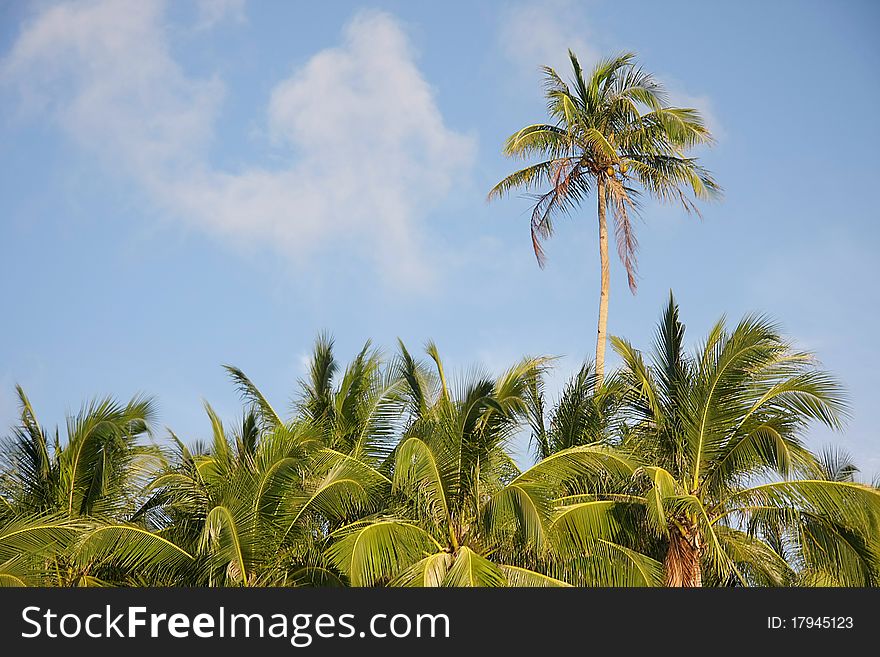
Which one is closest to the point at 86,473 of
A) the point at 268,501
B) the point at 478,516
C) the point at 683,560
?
the point at 268,501

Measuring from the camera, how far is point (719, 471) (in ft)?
47.6

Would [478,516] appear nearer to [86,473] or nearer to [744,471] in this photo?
[744,471]

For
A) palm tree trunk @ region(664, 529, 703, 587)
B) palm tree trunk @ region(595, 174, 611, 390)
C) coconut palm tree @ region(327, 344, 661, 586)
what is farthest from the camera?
palm tree trunk @ region(595, 174, 611, 390)

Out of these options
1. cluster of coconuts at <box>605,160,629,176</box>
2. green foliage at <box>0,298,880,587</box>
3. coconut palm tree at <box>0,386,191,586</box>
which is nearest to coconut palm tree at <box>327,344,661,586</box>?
green foliage at <box>0,298,880,587</box>

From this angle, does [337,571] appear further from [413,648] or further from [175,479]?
[413,648]

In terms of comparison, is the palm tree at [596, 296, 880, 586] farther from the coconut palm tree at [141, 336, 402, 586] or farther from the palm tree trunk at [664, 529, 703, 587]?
the coconut palm tree at [141, 336, 402, 586]

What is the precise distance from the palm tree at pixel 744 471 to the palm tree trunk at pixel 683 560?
0.05ft

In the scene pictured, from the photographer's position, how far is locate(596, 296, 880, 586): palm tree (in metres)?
13.8

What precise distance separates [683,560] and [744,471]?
64.2 inches

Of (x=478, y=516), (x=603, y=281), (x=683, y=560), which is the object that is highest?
(x=603, y=281)

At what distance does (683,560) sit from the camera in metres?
14.2

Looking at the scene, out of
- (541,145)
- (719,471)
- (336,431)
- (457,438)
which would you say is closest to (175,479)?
(336,431)

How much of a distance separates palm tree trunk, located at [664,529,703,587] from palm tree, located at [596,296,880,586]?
0.01 meters

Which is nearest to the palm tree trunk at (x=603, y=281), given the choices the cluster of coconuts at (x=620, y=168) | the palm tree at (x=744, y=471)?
the cluster of coconuts at (x=620, y=168)
